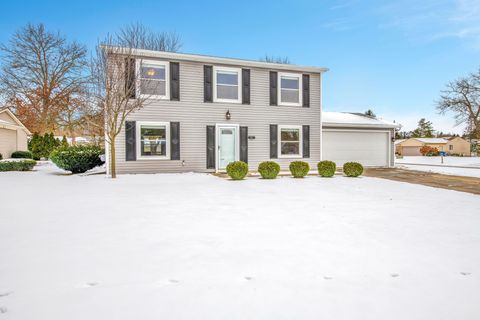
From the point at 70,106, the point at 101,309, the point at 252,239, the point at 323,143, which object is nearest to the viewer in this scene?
the point at 101,309

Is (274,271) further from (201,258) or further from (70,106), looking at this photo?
(70,106)

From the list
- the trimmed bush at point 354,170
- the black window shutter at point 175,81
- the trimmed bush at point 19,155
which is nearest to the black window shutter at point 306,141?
the trimmed bush at point 354,170

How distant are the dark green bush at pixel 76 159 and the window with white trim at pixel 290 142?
27.9 ft

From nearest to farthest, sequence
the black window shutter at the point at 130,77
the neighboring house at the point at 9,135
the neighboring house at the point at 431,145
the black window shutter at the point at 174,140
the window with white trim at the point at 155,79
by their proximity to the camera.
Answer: the black window shutter at the point at 130,77
the window with white trim at the point at 155,79
the black window shutter at the point at 174,140
the neighboring house at the point at 9,135
the neighboring house at the point at 431,145

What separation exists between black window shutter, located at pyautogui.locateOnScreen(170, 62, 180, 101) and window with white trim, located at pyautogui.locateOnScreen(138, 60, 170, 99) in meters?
0.16

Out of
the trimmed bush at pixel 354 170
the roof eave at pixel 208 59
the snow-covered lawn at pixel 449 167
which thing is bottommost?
the snow-covered lawn at pixel 449 167

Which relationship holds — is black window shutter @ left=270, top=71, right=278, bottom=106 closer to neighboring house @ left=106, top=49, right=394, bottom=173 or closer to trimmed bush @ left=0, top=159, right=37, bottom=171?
neighboring house @ left=106, top=49, right=394, bottom=173

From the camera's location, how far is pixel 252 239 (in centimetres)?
389

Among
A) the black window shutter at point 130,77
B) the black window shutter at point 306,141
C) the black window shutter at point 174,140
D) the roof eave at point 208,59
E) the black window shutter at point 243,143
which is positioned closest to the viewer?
the black window shutter at point 130,77

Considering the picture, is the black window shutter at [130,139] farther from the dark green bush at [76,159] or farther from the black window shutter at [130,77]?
the dark green bush at [76,159]

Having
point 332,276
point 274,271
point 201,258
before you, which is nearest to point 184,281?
point 201,258

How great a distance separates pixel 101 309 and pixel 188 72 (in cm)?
1167

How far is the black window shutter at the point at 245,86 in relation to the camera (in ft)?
44.2

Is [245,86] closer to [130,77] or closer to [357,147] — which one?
[130,77]
